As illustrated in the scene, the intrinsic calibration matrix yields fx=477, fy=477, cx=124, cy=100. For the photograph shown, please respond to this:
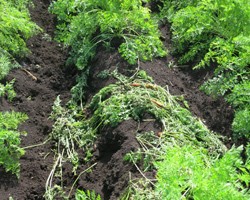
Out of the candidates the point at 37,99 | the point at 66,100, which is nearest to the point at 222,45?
the point at 66,100

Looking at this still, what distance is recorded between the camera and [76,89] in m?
5.58

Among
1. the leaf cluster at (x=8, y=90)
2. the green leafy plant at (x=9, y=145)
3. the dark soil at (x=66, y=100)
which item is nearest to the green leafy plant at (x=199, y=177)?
the dark soil at (x=66, y=100)

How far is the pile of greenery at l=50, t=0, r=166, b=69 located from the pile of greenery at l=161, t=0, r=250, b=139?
1.37 feet

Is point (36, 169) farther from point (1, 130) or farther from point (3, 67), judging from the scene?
point (3, 67)

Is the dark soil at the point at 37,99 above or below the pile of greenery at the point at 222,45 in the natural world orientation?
below

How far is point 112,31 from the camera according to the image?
5.75m

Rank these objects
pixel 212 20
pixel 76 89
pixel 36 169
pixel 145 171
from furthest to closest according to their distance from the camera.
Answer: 1. pixel 212 20
2. pixel 76 89
3. pixel 36 169
4. pixel 145 171

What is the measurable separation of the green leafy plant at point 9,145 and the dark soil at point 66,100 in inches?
5.6

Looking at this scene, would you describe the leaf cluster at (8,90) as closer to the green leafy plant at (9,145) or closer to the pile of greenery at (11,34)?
the pile of greenery at (11,34)

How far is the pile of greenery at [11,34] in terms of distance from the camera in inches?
213

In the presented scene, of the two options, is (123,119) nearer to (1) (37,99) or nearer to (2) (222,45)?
(1) (37,99)

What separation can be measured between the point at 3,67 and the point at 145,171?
6.85 feet

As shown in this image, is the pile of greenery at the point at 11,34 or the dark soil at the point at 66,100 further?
the pile of greenery at the point at 11,34

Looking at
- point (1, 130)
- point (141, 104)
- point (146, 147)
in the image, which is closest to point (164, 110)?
point (141, 104)
